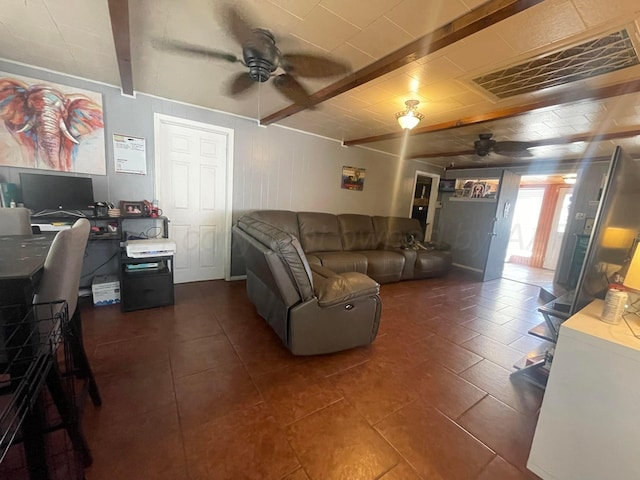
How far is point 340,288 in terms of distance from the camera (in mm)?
2016

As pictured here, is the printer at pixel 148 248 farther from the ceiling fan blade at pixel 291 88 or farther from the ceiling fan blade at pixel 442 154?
the ceiling fan blade at pixel 442 154

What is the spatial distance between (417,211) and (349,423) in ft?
19.1

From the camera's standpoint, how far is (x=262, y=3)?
1.43 metres

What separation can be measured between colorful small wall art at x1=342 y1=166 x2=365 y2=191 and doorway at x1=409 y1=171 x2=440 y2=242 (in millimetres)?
2098

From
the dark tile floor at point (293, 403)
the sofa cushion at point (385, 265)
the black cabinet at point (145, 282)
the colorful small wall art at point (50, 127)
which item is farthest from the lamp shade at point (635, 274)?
the colorful small wall art at point (50, 127)

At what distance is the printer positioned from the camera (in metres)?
2.53

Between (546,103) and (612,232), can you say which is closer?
(612,232)

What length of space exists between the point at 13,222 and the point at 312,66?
2.34m

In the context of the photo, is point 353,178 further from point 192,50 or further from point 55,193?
point 55,193

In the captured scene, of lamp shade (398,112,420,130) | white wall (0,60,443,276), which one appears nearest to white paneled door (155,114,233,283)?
white wall (0,60,443,276)

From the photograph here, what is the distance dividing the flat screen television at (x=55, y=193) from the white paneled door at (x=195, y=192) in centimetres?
69

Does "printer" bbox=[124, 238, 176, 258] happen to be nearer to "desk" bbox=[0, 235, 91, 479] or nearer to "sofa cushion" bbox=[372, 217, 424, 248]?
"desk" bbox=[0, 235, 91, 479]

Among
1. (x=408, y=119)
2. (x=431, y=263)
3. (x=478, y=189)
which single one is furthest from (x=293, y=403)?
(x=478, y=189)

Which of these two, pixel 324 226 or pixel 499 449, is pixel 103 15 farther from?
pixel 499 449
